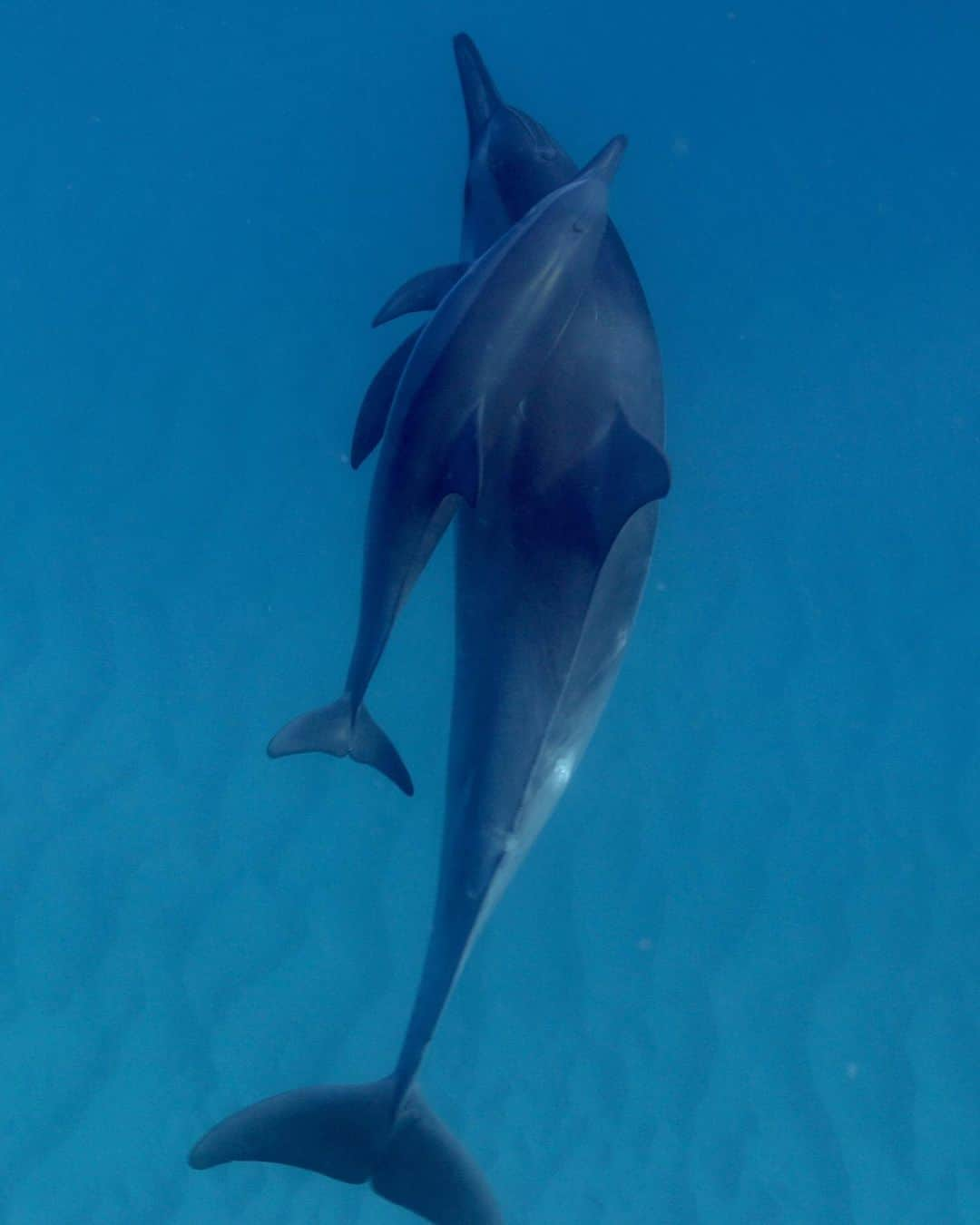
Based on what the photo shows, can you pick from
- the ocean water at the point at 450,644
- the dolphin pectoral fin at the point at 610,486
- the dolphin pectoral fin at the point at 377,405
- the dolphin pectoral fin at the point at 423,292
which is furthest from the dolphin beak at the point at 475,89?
the dolphin pectoral fin at the point at 610,486

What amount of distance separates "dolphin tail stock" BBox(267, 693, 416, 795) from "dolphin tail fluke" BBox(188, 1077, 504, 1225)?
1.21 meters

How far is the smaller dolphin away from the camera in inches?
141

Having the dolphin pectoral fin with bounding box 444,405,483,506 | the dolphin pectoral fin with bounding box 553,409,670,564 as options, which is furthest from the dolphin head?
the dolphin pectoral fin with bounding box 444,405,483,506

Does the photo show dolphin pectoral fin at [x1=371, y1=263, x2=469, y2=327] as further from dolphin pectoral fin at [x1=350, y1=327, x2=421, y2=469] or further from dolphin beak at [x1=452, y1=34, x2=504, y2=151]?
dolphin beak at [x1=452, y1=34, x2=504, y2=151]

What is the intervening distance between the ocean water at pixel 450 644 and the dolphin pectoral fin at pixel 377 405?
174cm

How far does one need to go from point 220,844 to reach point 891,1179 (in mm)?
3953

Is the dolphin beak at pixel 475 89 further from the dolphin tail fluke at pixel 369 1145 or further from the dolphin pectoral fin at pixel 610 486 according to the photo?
the dolphin tail fluke at pixel 369 1145

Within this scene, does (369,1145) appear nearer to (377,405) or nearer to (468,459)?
(468,459)

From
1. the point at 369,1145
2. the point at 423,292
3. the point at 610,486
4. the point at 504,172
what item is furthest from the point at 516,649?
the point at 504,172

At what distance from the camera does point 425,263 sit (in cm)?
646

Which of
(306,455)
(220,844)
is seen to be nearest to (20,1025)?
(220,844)

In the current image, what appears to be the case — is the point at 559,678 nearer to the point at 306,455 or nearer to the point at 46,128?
the point at 306,455

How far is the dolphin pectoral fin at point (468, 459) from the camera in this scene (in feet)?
11.6

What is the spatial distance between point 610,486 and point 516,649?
671 mm
